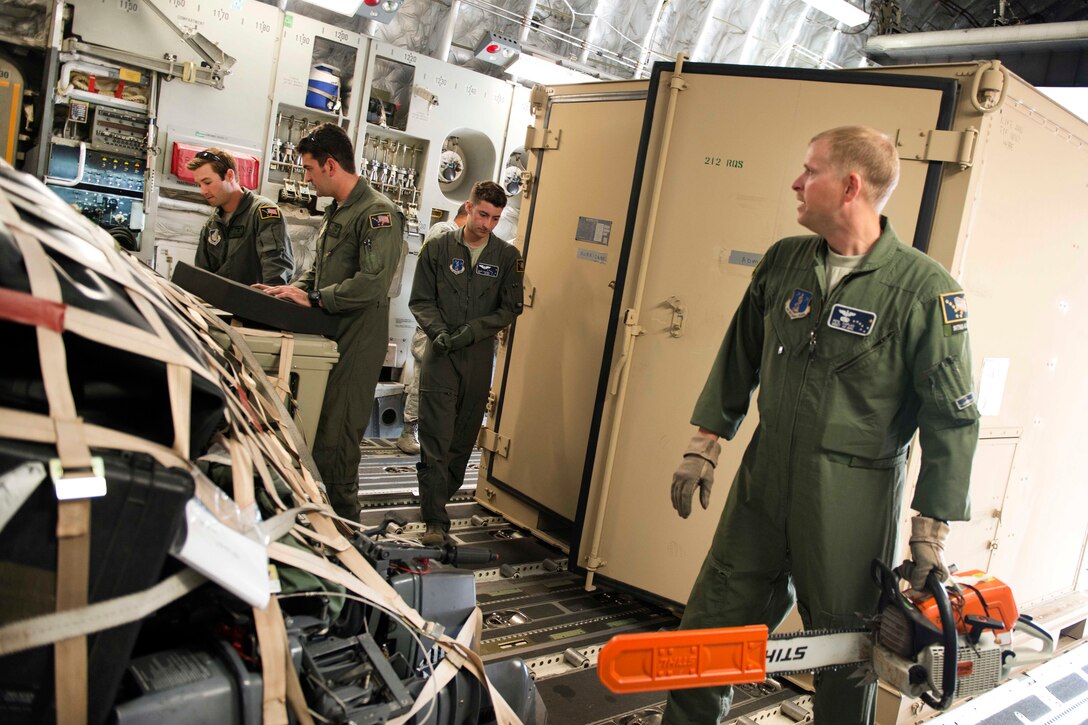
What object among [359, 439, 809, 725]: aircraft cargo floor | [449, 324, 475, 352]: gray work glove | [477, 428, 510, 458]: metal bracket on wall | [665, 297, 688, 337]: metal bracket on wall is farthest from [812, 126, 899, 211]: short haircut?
[477, 428, 510, 458]: metal bracket on wall

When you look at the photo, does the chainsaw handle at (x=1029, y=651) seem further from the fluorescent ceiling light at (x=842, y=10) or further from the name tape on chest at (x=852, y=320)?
the fluorescent ceiling light at (x=842, y=10)

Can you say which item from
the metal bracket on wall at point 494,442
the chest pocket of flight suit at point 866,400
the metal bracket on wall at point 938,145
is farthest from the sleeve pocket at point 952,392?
the metal bracket on wall at point 494,442

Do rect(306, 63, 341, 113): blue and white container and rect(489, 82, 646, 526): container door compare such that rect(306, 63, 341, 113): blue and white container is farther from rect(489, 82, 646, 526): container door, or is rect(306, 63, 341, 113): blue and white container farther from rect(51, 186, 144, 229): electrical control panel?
rect(489, 82, 646, 526): container door

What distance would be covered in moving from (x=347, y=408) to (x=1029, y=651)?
309cm

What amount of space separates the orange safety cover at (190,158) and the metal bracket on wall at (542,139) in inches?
78.8

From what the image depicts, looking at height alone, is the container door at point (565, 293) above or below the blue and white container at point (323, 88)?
below

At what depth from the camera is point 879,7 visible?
7598 millimetres

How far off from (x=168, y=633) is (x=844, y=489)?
1807 mm

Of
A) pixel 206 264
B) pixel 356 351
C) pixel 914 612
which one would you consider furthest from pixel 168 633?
pixel 206 264

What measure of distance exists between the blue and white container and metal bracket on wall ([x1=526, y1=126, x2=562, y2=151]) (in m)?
2.15

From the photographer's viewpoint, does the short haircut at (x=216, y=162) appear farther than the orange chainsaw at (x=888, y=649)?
Yes

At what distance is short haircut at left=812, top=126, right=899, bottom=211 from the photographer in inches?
94.1

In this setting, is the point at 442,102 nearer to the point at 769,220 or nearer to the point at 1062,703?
the point at 769,220

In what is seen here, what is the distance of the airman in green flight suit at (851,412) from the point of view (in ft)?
7.68
